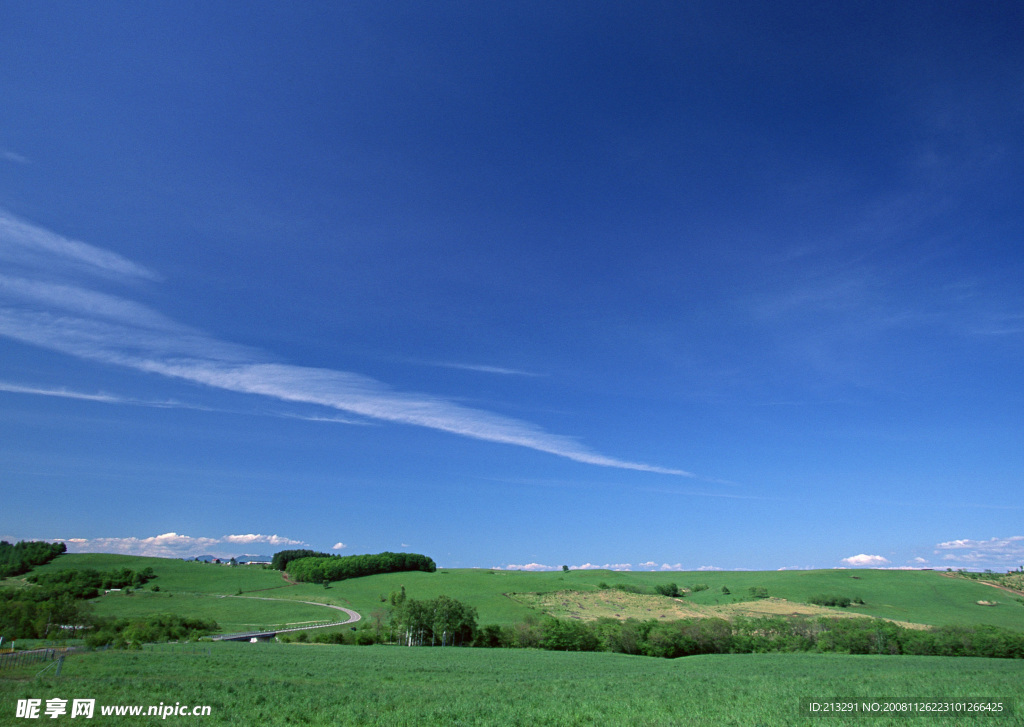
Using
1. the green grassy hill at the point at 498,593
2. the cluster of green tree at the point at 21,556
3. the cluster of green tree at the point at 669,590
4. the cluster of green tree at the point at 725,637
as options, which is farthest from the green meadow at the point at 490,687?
the cluster of green tree at the point at 21,556

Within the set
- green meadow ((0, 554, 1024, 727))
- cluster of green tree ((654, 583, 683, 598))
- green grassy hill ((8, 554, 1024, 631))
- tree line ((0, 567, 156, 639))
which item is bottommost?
cluster of green tree ((654, 583, 683, 598))

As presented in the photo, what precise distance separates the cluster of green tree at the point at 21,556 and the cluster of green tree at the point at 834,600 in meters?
246

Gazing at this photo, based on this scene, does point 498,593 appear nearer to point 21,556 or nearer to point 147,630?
point 147,630

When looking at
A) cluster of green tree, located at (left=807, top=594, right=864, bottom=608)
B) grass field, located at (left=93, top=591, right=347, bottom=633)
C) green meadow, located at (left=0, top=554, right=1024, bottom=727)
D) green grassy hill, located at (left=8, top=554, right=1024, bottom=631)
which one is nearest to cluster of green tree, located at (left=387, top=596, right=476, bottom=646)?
green grassy hill, located at (left=8, top=554, right=1024, bottom=631)

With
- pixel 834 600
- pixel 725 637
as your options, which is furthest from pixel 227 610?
pixel 834 600

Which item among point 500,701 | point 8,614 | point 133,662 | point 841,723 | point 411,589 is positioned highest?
point 841,723

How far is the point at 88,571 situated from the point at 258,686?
188 m

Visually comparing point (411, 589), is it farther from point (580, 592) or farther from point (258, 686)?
point (258, 686)

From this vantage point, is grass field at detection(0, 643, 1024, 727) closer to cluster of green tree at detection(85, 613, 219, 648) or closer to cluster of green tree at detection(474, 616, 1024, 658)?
cluster of green tree at detection(85, 613, 219, 648)

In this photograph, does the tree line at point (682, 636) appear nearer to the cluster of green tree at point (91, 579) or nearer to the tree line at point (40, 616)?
the tree line at point (40, 616)

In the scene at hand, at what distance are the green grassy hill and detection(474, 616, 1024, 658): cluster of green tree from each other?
1806cm

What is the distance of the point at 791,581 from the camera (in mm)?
182875

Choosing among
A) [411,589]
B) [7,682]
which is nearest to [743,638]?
[7,682]

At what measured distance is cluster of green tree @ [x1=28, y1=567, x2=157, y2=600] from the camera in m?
138
